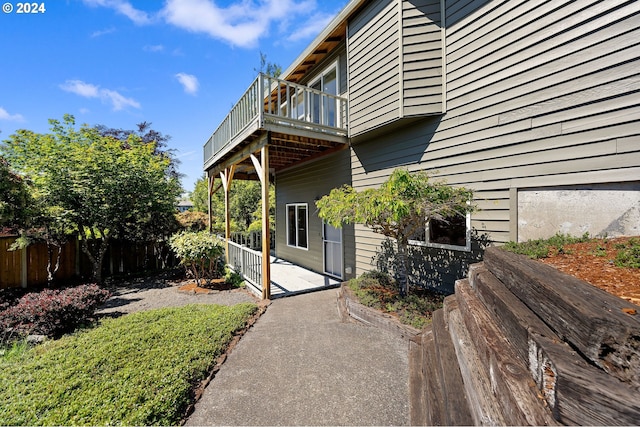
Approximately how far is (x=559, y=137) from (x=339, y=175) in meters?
4.72

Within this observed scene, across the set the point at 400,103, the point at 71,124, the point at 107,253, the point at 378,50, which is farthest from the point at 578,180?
the point at 71,124

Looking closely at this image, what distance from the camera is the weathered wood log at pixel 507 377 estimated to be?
1073mm

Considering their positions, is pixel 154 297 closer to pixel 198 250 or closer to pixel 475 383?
pixel 198 250

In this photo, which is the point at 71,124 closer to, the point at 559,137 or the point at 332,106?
the point at 332,106

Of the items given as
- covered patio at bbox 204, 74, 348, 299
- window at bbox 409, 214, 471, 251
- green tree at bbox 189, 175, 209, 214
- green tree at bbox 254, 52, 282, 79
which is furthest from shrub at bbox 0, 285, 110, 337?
green tree at bbox 254, 52, 282, 79

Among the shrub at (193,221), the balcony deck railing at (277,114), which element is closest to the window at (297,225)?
the balcony deck railing at (277,114)

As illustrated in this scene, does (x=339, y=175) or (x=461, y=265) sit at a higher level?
(x=339, y=175)

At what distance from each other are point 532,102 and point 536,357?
3.68m

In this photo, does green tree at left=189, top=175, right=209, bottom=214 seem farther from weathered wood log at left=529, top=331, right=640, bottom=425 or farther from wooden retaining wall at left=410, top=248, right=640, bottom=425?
weathered wood log at left=529, top=331, right=640, bottom=425

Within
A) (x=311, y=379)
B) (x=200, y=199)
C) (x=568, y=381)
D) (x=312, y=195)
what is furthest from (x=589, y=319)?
(x=200, y=199)

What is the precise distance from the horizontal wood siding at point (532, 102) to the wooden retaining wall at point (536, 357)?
6.38ft

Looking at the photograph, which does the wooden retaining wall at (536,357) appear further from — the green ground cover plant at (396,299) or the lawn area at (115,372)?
the lawn area at (115,372)

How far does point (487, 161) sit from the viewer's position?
4039 mm

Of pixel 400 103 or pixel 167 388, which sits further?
pixel 400 103
